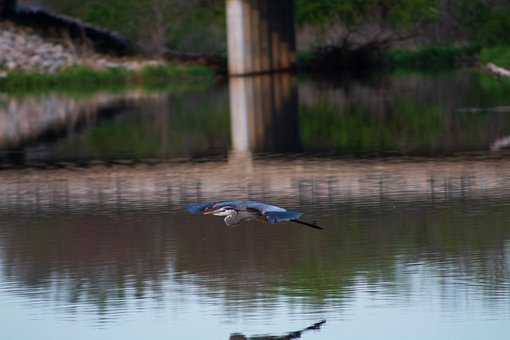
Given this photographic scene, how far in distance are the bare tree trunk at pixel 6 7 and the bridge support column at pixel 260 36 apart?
8.77 meters

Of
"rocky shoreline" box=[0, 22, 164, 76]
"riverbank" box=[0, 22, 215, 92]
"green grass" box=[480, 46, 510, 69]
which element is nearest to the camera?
"green grass" box=[480, 46, 510, 69]

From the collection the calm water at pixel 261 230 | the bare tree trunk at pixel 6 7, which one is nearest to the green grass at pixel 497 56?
the calm water at pixel 261 230

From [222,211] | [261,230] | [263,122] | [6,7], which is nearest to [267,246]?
[261,230]

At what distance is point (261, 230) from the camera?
16172 millimetres

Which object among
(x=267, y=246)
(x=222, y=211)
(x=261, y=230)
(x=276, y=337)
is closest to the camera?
(x=276, y=337)

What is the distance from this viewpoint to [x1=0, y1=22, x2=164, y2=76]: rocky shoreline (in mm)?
46938

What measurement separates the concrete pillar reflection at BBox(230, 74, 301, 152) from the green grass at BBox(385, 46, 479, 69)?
24.1 feet

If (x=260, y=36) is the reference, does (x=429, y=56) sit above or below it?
below

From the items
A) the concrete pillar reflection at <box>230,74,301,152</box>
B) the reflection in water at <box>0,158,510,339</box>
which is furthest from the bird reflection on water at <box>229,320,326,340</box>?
the concrete pillar reflection at <box>230,74,301,152</box>

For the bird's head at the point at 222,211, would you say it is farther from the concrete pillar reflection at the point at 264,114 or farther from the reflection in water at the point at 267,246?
the concrete pillar reflection at the point at 264,114

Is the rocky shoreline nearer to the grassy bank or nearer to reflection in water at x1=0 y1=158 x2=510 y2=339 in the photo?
the grassy bank

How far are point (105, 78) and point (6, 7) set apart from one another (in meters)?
6.57

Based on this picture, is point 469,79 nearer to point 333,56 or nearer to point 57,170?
point 333,56

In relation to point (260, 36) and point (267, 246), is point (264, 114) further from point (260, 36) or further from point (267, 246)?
point (267, 246)
